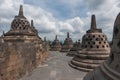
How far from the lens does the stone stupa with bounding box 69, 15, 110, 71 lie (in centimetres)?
1030

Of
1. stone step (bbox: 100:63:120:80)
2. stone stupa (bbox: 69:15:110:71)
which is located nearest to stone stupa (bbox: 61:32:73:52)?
stone stupa (bbox: 69:15:110:71)

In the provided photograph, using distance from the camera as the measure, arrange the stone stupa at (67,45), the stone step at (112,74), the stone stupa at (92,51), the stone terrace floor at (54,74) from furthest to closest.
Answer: the stone stupa at (67,45)
the stone stupa at (92,51)
the stone terrace floor at (54,74)
the stone step at (112,74)

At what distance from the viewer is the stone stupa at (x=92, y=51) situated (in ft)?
33.8

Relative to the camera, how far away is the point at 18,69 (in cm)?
684

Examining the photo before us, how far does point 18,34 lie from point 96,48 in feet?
23.0

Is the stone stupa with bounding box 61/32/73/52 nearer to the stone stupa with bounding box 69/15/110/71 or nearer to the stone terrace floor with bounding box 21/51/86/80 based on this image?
the stone stupa with bounding box 69/15/110/71

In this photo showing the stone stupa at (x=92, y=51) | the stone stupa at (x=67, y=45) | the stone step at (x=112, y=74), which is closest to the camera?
the stone step at (x=112, y=74)

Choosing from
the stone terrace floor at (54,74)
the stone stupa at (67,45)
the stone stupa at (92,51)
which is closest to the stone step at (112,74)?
the stone terrace floor at (54,74)

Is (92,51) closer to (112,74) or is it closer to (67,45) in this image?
(112,74)

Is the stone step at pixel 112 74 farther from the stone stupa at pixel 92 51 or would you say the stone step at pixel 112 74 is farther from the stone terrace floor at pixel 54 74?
the stone stupa at pixel 92 51

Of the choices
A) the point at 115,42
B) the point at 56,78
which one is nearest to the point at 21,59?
the point at 56,78

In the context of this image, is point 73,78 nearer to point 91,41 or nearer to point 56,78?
point 56,78

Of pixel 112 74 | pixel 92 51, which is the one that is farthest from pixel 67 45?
pixel 112 74

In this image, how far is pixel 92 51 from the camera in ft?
37.8
